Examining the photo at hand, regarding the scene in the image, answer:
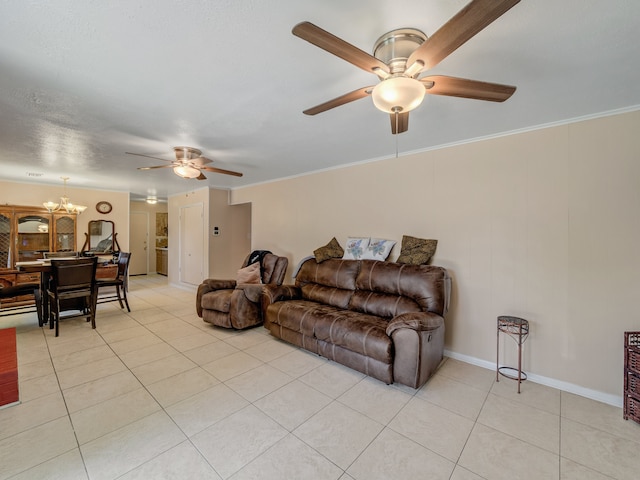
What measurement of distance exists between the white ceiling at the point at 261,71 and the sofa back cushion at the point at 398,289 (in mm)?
1389

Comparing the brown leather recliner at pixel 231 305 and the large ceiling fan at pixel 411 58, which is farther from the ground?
the large ceiling fan at pixel 411 58

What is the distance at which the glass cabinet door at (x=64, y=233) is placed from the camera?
534 cm

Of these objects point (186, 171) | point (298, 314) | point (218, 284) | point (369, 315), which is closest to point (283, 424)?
point (298, 314)

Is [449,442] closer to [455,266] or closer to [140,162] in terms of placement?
[455,266]

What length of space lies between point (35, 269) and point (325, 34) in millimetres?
4449

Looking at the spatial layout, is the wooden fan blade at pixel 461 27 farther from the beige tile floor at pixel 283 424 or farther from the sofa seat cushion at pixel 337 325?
the beige tile floor at pixel 283 424

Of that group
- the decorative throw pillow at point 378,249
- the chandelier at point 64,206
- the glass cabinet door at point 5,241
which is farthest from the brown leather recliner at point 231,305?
the glass cabinet door at point 5,241

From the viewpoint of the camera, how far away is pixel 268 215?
5.07 metres

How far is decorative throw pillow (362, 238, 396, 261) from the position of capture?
3295 mm

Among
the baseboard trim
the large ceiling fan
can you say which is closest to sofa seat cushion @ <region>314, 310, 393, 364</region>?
the baseboard trim

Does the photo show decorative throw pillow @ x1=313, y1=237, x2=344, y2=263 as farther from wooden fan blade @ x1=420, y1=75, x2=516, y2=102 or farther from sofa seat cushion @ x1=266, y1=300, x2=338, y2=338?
wooden fan blade @ x1=420, y1=75, x2=516, y2=102

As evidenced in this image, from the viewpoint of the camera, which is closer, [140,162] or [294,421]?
[294,421]

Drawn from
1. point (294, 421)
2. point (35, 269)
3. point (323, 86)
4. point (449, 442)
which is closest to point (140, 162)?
point (35, 269)

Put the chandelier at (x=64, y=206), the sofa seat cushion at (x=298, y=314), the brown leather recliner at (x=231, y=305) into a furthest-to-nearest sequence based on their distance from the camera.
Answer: the chandelier at (x=64, y=206) < the brown leather recliner at (x=231, y=305) < the sofa seat cushion at (x=298, y=314)
